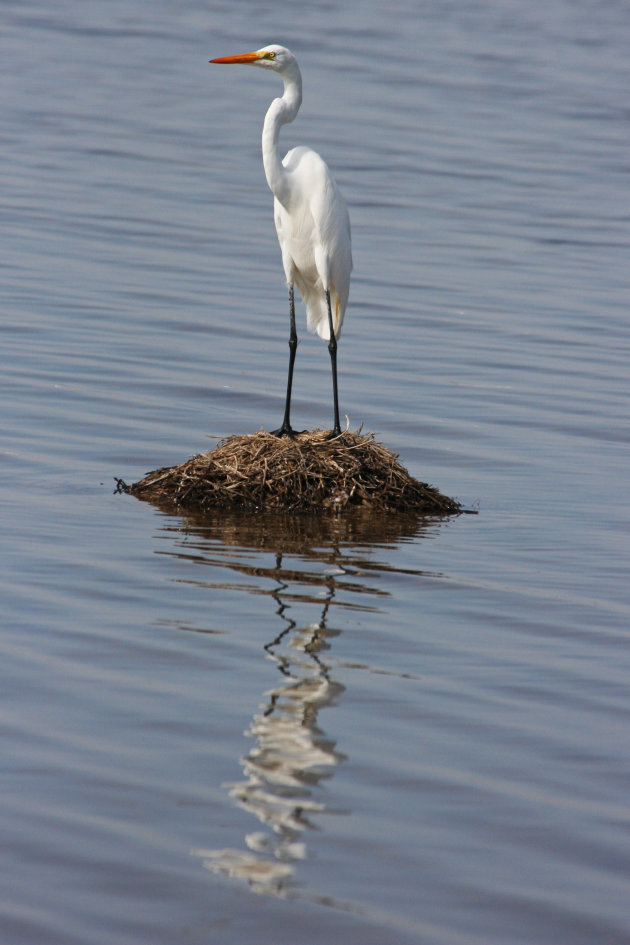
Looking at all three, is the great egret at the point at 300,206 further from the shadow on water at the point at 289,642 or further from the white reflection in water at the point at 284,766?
the white reflection in water at the point at 284,766

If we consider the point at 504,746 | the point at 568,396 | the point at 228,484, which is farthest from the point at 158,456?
the point at 504,746

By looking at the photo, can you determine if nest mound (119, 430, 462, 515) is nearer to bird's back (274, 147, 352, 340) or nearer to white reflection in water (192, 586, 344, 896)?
bird's back (274, 147, 352, 340)

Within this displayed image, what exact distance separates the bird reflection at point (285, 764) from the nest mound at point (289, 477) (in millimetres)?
1842

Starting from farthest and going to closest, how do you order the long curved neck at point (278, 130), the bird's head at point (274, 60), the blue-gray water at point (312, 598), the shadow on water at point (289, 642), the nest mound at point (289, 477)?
the bird's head at point (274, 60) → the long curved neck at point (278, 130) → the nest mound at point (289, 477) → the shadow on water at point (289, 642) → the blue-gray water at point (312, 598)

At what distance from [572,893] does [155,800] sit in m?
1.19

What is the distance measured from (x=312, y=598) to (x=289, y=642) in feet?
2.00

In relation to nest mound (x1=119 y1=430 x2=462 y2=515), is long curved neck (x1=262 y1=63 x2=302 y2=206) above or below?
above

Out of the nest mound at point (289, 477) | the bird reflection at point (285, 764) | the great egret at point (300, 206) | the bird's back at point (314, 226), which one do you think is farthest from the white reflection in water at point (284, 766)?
the bird's back at point (314, 226)

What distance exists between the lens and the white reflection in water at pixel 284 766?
13.2 ft

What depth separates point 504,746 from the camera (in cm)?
486

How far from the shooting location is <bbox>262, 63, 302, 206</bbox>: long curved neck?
26.5ft

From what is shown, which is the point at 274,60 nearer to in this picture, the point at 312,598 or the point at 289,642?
the point at 312,598

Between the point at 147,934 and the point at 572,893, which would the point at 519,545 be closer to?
the point at 572,893

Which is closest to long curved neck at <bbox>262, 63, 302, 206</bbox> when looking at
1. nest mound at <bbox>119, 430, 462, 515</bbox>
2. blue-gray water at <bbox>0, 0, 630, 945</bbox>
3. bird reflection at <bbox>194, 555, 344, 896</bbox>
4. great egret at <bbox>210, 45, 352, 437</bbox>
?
great egret at <bbox>210, 45, 352, 437</bbox>
